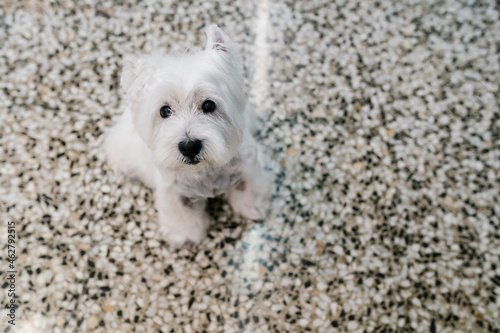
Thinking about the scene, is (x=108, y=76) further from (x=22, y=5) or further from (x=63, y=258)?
(x=63, y=258)

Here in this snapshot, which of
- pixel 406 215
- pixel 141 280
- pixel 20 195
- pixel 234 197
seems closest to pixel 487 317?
pixel 406 215

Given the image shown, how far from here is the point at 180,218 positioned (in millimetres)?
1742

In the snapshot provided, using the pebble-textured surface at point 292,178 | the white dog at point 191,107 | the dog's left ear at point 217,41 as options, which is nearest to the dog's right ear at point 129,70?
the white dog at point 191,107

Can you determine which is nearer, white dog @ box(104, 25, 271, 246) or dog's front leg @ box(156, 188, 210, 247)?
white dog @ box(104, 25, 271, 246)

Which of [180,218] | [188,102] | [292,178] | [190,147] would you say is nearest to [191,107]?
[188,102]

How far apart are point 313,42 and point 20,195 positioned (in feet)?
6.43

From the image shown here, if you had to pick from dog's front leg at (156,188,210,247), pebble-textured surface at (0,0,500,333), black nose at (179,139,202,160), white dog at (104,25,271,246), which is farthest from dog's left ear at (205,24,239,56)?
pebble-textured surface at (0,0,500,333)

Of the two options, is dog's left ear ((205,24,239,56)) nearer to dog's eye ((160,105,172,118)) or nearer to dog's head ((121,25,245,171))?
dog's head ((121,25,245,171))

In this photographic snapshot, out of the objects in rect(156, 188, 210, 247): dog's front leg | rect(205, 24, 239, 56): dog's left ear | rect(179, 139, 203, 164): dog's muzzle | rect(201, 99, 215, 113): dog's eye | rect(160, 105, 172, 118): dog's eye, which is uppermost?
rect(205, 24, 239, 56): dog's left ear

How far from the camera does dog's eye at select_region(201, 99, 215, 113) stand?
1277mm

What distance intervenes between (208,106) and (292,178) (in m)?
0.89

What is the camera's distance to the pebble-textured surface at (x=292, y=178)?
5.78 feet

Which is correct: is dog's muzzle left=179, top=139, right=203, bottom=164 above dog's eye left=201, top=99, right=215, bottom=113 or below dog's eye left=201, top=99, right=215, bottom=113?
below

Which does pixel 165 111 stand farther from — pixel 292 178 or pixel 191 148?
pixel 292 178
